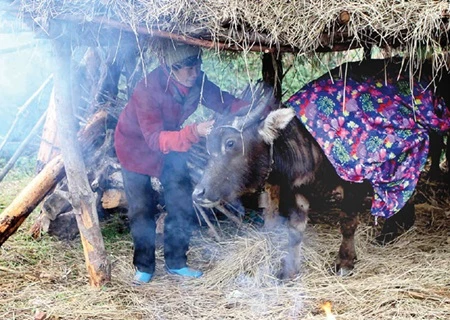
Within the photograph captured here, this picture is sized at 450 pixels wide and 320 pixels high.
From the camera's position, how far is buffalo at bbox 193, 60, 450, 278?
5086 mm

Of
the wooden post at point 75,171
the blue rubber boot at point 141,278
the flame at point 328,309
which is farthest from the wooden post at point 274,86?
the wooden post at point 75,171

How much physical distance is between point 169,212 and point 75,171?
97 centimetres

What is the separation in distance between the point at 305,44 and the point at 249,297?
220 cm

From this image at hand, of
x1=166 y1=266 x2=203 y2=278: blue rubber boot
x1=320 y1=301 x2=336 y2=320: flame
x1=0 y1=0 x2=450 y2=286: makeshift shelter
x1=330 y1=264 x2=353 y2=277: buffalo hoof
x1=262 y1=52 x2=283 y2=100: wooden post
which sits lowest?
x1=330 y1=264 x2=353 y2=277: buffalo hoof

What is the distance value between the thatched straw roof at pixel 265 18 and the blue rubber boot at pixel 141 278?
228 centimetres

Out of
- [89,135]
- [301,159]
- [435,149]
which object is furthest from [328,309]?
[89,135]

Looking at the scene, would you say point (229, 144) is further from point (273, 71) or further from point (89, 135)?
point (89, 135)

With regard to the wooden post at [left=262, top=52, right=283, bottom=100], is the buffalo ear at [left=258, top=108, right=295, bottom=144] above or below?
below

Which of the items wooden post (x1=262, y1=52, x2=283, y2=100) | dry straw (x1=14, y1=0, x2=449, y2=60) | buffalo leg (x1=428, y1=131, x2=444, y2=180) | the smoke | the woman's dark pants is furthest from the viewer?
the smoke

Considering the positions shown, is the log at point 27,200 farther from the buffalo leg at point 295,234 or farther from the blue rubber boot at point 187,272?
the buffalo leg at point 295,234

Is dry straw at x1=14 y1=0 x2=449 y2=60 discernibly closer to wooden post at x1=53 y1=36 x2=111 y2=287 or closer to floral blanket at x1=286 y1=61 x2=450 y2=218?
wooden post at x1=53 y1=36 x2=111 y2=287

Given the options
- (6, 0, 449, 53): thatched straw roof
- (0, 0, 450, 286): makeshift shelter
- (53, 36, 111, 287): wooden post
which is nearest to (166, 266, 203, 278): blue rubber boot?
(53, 36, 111, 287): wooden post

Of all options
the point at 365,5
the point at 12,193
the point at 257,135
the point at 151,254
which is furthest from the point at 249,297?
the point at 12,193

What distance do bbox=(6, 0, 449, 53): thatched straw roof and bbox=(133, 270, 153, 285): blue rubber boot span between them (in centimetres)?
228
